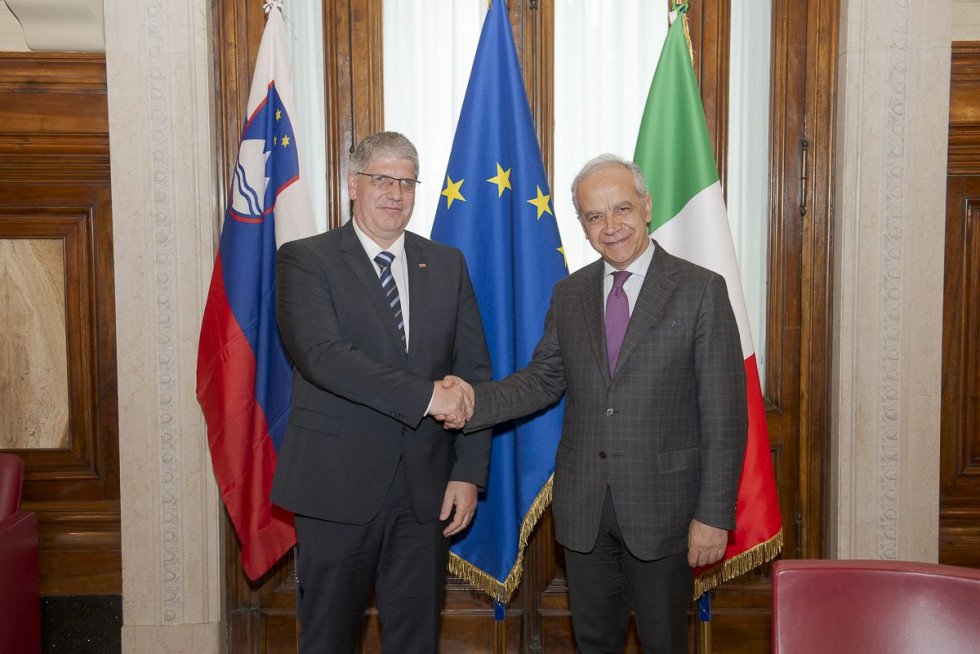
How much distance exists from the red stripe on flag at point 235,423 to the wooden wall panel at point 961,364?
268 centimetres

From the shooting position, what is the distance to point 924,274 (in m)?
2.79

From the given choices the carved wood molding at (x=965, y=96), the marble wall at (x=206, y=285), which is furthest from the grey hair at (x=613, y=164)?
the carved wood molding at (x=965, y=96)

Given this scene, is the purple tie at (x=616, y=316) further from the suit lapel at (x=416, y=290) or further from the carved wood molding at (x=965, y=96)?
the carved wood molding at (x=965, y=96)

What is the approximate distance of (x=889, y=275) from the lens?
9.23ft

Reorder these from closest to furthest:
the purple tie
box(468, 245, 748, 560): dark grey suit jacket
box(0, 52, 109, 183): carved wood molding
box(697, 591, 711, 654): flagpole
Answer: box(468, 245, 748, 560): dark grey suit jacket
the purple tie
box(697, 591, 711, 654): flagpole
box(0, 52, 109, 183): carved wood molding

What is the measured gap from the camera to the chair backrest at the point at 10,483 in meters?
2.63

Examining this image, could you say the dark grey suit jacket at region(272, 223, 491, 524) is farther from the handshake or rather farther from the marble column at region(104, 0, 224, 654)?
the marble column at region(104, 0, 224, 654)

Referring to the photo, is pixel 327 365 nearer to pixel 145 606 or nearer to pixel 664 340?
pixel 664 340

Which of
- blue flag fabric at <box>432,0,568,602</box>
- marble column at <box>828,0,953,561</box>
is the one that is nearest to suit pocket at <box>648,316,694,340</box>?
blue flag fabric at <box>432,0,568,602</box>

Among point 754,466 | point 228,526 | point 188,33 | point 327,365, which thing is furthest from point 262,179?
Answer: point 754,466

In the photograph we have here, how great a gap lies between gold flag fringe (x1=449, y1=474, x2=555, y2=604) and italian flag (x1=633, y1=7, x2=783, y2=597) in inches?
23.5

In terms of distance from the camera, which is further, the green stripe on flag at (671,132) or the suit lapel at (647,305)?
the green stripe on flag at (671,132)

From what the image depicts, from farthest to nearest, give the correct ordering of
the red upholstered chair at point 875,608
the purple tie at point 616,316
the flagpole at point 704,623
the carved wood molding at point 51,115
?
the carved wood molding at point 51,115
the flagpole at point 704,623
the purple tie at point 616,316
the red upholstered chair at point 875,608

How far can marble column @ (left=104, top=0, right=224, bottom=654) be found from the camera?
274 cm
